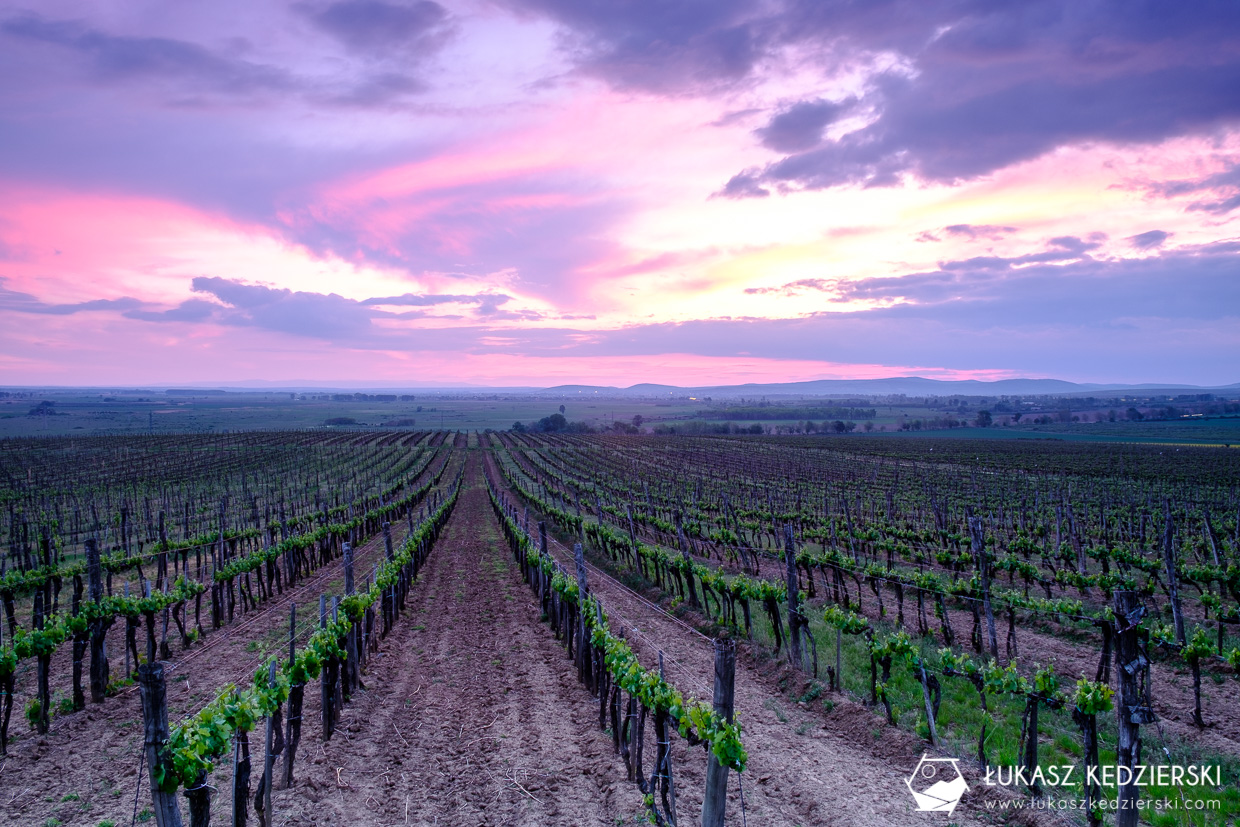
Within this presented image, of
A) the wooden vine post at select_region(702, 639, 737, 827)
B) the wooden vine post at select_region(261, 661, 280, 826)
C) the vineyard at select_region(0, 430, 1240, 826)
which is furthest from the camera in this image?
the vineyard at select_region(0, 430, 1240, 826)

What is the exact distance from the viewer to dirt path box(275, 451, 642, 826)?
636 cm

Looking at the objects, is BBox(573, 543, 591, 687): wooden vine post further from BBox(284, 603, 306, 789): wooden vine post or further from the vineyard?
BBox(284, 603, 306, 789): wooden vine post

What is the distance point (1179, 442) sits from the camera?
251ft

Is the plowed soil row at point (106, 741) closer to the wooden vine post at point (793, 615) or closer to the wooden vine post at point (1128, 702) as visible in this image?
the wooden vine post at point (793, 615)

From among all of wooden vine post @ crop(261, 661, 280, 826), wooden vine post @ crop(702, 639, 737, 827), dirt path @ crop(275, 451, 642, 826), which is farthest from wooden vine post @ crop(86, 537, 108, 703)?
wooden vine post @ crop(702, 639, 737, 827)

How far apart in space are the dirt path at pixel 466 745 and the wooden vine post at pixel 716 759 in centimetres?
141

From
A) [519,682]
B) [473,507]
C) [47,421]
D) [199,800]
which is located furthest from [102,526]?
[47,421]

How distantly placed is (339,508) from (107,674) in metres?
18.6

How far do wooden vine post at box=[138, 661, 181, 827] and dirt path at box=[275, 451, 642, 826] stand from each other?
6.02 ft

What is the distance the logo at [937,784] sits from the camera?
21.0 feet

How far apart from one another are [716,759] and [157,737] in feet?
14.1

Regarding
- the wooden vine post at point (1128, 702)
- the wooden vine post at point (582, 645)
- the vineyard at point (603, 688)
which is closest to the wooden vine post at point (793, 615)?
the vineyard at point (603, 688)

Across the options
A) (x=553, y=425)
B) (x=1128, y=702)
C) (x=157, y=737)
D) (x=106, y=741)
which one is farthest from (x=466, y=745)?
(x=553, y=425)

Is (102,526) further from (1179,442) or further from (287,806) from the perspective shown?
(1179,442)
